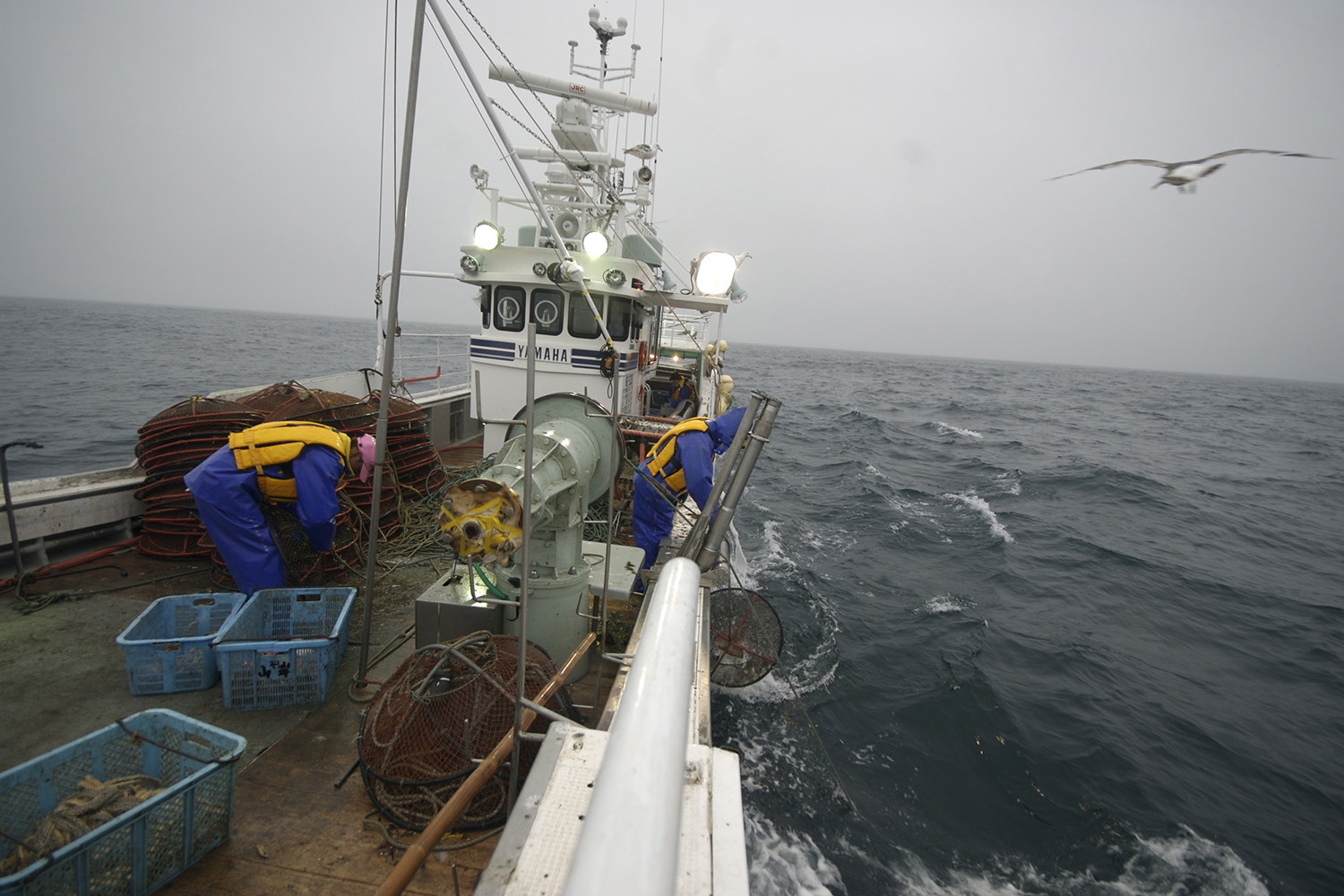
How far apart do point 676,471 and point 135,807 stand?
167 inches

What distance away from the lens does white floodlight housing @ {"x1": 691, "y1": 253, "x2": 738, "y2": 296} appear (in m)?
6.89

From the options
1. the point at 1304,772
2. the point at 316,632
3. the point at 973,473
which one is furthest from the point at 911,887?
the point at 973,473

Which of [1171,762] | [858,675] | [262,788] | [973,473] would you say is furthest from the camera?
[973,473]

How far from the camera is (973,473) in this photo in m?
19.0

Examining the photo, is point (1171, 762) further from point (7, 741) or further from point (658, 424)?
point (7, 741)

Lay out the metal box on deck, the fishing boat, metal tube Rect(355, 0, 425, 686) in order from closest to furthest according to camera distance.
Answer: the fishing boat < metal tube Rect(355, 0, 425, 686) < the metal box on deck

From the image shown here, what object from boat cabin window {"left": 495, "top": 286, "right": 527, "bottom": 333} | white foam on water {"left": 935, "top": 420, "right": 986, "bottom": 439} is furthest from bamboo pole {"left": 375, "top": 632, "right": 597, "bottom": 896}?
white foam on water {"left": 935, "top": 420, "right": 986, "bottom": 439}

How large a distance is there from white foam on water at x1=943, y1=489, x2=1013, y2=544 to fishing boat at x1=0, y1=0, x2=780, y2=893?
28.7 ft

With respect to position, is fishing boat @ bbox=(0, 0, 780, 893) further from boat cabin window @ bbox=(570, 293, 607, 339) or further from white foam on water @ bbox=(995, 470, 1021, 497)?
white foam on water @ bbox=(995, 470, 1021, 497)

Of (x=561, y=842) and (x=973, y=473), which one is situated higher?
(x=561, y=842)

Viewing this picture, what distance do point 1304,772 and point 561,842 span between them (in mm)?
8671

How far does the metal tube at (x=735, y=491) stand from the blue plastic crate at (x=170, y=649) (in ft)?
9.95

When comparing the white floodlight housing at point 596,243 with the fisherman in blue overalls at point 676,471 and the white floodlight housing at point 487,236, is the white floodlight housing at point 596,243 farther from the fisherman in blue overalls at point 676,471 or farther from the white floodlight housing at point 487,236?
the fisherman in blue overalls at point 676,471

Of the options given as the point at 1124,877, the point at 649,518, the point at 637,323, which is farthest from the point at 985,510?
the point at 649,518
